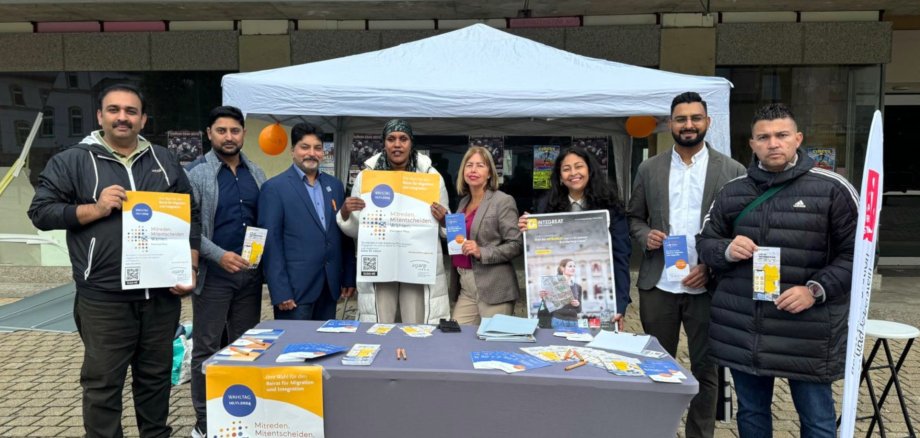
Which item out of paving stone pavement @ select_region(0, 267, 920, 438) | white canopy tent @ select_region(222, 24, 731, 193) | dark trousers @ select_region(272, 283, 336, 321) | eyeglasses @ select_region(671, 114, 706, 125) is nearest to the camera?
eyeglasses @ select_region(671, 114, 706, 125)

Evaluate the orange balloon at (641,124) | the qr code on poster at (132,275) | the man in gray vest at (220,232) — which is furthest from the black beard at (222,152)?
the orange balloon at (641,124)

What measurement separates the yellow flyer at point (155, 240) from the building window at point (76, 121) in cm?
706

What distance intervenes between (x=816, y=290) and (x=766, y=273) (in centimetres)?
21

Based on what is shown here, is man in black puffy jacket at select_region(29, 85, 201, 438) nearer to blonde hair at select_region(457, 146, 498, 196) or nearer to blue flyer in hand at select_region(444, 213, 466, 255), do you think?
blue flyer in hand at select_region(444, 213, 466, 255)

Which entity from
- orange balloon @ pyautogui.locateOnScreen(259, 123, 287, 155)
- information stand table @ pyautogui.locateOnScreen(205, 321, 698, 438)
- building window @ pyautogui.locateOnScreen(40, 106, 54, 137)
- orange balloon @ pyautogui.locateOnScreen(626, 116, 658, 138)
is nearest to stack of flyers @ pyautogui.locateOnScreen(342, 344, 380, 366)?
information stand table @ pyautogui.locateOnScreen(205, 321, 698, 438)

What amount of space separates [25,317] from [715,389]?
7.33 metres

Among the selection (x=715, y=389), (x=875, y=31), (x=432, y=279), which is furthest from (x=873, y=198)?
(x=875, y=31)

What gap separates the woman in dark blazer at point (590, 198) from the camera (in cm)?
331

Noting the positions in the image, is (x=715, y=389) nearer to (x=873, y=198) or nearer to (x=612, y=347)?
(x=612, y=347)

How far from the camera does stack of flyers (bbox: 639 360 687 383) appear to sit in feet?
7.09

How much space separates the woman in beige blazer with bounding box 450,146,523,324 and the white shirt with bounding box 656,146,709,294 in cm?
88

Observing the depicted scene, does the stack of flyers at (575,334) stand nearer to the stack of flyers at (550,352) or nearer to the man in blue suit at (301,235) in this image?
the stack of flyers at (550,352)

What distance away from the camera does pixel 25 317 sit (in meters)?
6.64

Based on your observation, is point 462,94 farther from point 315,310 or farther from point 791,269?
point 791,269
